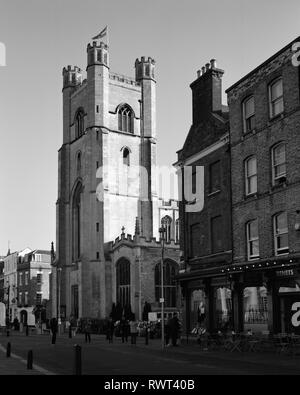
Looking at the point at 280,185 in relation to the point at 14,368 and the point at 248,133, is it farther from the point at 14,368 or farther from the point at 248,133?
the point at 14,368

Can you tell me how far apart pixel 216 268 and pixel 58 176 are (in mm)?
49178

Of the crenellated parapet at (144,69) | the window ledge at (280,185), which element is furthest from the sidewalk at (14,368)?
A: the crenellated parapet at (144,69)

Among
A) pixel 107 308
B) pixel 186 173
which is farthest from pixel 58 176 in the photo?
pixel 186 173

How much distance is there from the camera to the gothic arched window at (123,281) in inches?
2402

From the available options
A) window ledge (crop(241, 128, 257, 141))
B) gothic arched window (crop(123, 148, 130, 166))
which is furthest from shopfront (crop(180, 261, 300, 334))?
gothic arched window (crop(123, 148, 130, 166))

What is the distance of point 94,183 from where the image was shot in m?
67.4

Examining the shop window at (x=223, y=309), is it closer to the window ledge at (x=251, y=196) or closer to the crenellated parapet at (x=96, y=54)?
the window ledge at (x=251, y=196)

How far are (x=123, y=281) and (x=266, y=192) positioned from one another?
36647mm

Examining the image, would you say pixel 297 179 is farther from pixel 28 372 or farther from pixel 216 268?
pixel 28 372

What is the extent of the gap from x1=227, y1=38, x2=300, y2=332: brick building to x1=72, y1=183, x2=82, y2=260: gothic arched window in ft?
147

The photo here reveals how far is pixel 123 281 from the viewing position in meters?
61.8

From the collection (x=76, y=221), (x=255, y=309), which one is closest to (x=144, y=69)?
(x=76, y=221)

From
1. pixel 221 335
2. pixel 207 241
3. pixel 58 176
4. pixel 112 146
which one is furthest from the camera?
pixel 58 176

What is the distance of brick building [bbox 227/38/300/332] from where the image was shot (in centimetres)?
2528
